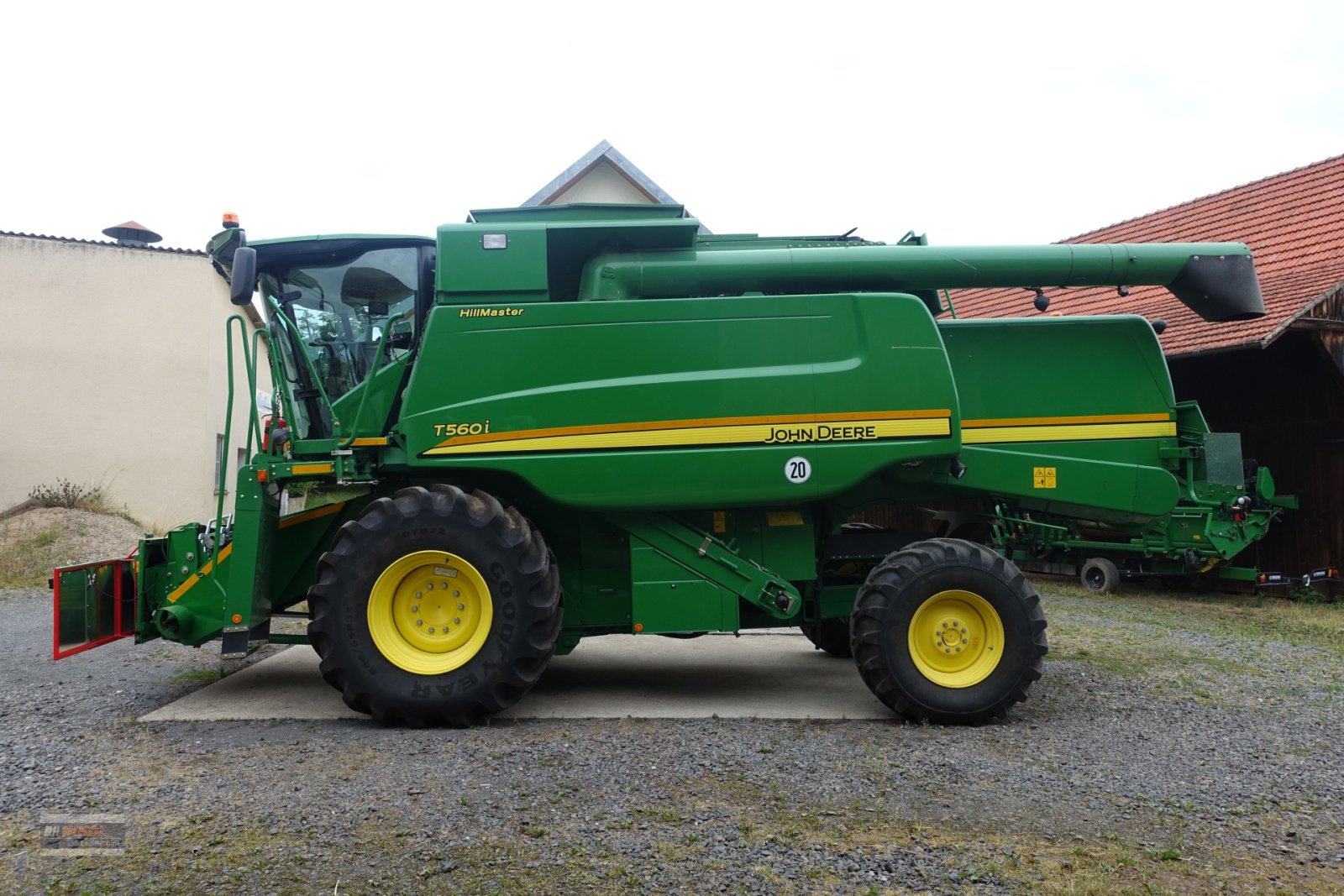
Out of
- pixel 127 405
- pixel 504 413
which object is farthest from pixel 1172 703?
pixel 127 405

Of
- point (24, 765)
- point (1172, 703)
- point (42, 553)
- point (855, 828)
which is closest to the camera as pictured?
point (855, 828)

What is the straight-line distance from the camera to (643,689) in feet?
21.1

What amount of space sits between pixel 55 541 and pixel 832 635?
12.8m

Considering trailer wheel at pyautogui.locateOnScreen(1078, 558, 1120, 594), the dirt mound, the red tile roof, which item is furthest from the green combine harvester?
the dirt mound

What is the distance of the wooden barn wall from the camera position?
37.2ft

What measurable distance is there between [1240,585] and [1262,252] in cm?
429

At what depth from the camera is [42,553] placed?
1434 cm

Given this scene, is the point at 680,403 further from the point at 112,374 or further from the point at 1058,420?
the point at 112,374

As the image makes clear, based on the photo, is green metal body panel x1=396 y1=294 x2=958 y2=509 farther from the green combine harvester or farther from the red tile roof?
the red tile roof

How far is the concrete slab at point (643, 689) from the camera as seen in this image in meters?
5.59

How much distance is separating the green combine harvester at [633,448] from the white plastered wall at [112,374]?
45.8ft

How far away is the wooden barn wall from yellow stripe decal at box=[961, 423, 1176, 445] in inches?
245

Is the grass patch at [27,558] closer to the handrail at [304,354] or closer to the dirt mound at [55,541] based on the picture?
the dirt mound at [55,541]

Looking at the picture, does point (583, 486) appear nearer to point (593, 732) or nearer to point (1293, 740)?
point (593, 732)
